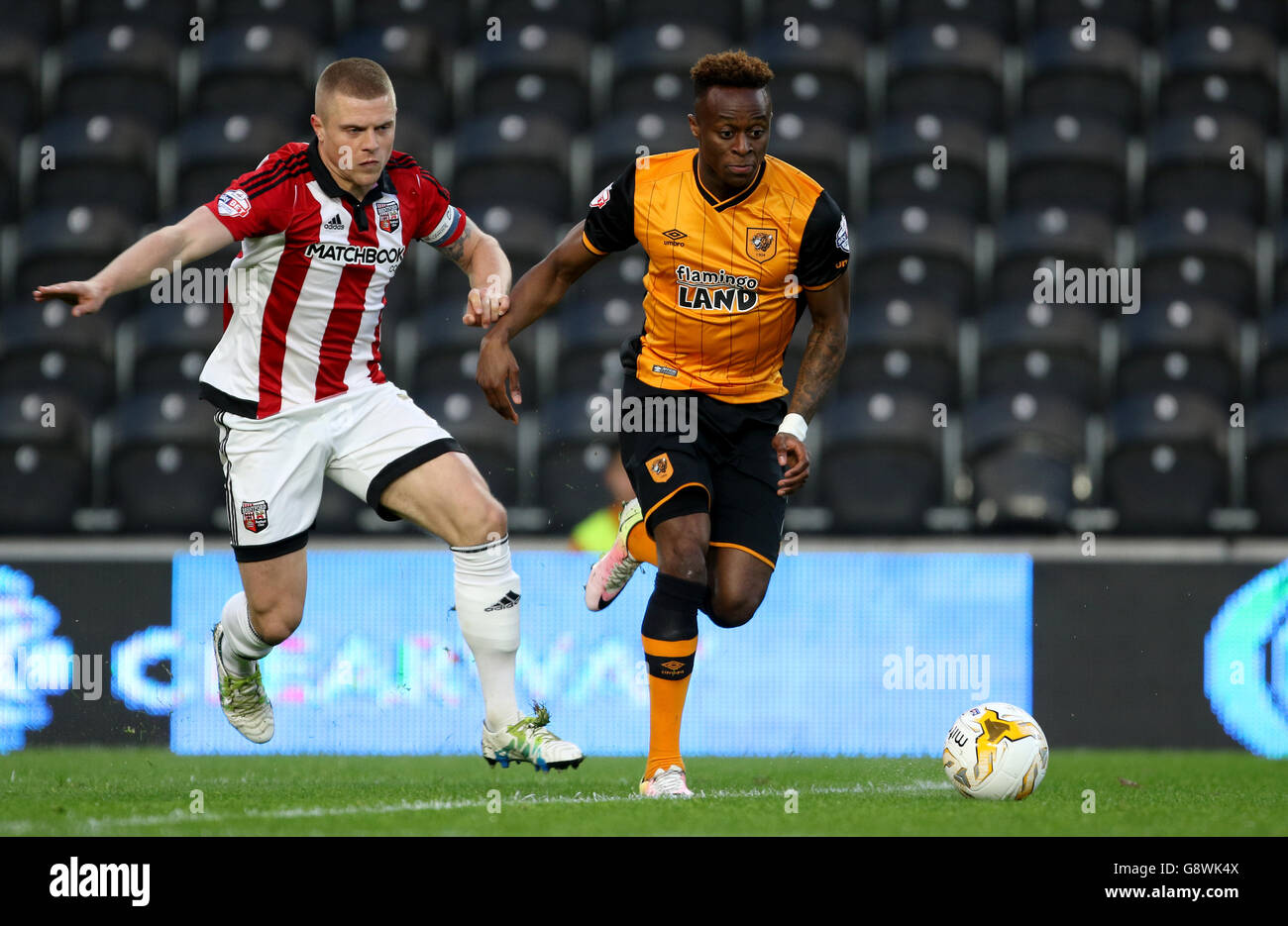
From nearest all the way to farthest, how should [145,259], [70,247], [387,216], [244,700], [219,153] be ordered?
[145,259] → [387,216] → [244,700] → [70,247] → [219,153]

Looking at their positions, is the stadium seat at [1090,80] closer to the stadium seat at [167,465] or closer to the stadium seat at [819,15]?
the stadium seat at [819,15]

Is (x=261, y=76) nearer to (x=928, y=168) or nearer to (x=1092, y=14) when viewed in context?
(x=928, y=168)

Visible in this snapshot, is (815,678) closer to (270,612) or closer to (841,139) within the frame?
(270,612)

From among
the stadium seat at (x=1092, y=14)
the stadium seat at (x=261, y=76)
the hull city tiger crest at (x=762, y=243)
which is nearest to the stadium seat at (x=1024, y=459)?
the stadium seat at (x=1092, y=14)

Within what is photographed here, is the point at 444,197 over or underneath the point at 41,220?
underneath

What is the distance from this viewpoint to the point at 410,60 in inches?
422

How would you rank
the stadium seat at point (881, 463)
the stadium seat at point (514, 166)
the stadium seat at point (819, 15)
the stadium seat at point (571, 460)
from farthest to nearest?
1. the stadium seat at point (819, 15)
2. the stadium seat at point (514, 166)
3. the stadium seat at point (881, 463)
4. the stadium seat at point (571, 460)

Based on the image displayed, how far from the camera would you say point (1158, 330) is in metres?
9.56

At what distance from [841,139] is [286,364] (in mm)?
5693

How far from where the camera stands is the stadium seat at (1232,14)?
434 inches

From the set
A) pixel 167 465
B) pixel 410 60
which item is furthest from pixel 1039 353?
pixel 167 465

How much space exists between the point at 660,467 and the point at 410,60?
19.9 ft

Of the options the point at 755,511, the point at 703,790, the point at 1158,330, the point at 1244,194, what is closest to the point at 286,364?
the point at 755,511

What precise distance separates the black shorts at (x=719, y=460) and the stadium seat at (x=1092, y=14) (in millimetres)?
6308
